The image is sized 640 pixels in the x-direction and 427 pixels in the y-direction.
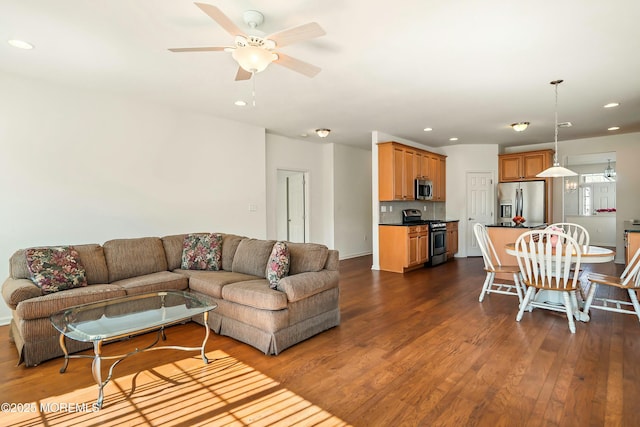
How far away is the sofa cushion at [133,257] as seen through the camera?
3482 mm

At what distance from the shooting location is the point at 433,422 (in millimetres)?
1799

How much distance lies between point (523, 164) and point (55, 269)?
324 inches

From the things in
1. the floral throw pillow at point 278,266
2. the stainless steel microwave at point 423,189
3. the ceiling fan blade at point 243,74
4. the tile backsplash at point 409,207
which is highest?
the ceiling fan blade at point 243,74

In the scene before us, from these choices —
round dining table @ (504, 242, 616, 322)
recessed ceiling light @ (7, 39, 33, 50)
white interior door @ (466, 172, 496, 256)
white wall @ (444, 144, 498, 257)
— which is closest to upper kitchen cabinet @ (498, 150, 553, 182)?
white wall @ (444, 144, 498, 257)

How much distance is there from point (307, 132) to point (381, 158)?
4.87 ft

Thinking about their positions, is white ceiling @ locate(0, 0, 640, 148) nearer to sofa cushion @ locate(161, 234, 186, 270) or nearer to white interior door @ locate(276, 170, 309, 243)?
sofa cushion @ locate(161, 234, 186, 270)

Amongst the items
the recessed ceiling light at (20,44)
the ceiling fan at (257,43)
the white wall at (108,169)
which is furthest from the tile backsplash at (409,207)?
the recessed ceiling light at (20,44)

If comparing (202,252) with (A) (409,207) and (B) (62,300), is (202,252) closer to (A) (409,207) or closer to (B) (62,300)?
(B) (62,300)

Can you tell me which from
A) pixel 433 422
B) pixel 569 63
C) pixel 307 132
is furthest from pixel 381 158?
pixel 433 422

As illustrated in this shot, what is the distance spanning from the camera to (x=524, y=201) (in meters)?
6.95

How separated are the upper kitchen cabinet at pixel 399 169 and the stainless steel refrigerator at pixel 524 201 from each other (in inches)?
73.3

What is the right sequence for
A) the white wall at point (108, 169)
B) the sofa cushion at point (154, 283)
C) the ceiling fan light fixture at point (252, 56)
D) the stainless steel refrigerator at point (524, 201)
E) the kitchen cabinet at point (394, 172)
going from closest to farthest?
the ceiling fan light fixture at point (252, 56) → the sofa cushion at point (154, 283) → the white wall at point (108, 169) → the kitchen cabinet at point (394, 172) → the stainless steel refrigerator at point (524, 201)

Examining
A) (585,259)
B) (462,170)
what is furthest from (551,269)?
(462,170)

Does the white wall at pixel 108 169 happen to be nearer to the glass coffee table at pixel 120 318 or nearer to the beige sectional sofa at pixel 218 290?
the beige sectional sofa at pixel 218 290
